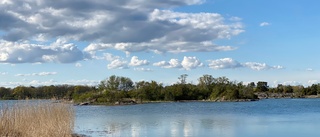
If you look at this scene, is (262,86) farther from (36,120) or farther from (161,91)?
(36,120)

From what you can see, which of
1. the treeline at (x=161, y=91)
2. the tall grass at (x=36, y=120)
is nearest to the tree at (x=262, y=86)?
the treeline at (x=161, y=91)

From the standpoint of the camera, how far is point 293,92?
454 feet

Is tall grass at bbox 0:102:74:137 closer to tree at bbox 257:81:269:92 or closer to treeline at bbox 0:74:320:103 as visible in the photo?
treeline at bbox 0:74:320:103

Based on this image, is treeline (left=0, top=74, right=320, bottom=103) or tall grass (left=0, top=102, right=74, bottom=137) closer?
tall grass (left=0, top=102, right=74, bottom=137)

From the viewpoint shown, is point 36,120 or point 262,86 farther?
point 262,86

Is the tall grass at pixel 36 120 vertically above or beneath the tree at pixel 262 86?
beneath

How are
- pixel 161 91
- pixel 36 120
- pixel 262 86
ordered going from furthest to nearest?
pixel 262 86, pixel 161 91, pixel 36 120

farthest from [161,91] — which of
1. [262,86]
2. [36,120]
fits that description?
[36,120]

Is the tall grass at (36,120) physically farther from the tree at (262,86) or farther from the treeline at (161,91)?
the tree at (262,86)

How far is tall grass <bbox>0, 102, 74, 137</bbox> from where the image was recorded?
471 inches

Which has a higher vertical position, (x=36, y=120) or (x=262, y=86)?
(x=262, y=86)

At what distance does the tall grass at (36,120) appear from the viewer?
11969 millimetres

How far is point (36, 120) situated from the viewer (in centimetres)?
1331

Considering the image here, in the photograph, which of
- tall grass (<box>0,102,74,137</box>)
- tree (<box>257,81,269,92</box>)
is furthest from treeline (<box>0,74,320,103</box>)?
tall grass (<box>0,102,74,137</box>)
